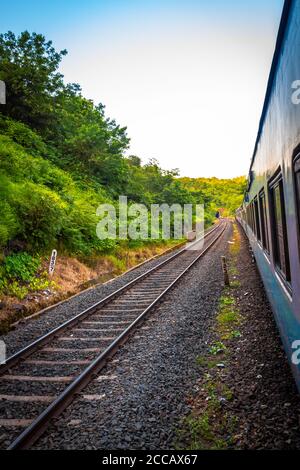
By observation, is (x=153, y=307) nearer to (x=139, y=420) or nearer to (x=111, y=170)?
(x=139, y=420)

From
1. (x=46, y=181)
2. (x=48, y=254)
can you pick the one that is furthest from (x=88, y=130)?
(x=48, y=254)

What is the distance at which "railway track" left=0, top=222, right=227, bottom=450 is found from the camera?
3811 mm

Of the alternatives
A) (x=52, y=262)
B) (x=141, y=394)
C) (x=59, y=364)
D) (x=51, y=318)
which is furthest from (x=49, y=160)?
(x=141, y=394)

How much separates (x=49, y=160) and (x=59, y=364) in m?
17.1

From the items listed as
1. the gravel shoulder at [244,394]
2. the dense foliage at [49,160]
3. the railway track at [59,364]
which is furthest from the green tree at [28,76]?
the gravel shoulder at [244,394]

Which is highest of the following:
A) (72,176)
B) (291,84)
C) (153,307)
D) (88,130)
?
(88,130)

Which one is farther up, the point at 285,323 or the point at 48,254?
the point at 48,254

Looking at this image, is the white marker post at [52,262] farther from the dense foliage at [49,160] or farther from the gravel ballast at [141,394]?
the gravel ballast at [141,394]

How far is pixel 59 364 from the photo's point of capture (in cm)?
532

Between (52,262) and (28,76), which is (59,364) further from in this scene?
(28,76)

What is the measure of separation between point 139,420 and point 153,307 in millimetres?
4704

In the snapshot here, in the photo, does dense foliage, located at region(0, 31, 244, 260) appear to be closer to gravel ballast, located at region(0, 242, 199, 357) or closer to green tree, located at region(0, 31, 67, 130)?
green tree, located at region(0, 31, 67, 130)

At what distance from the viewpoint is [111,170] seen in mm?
24281

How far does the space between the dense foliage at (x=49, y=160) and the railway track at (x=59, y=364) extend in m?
3.73
